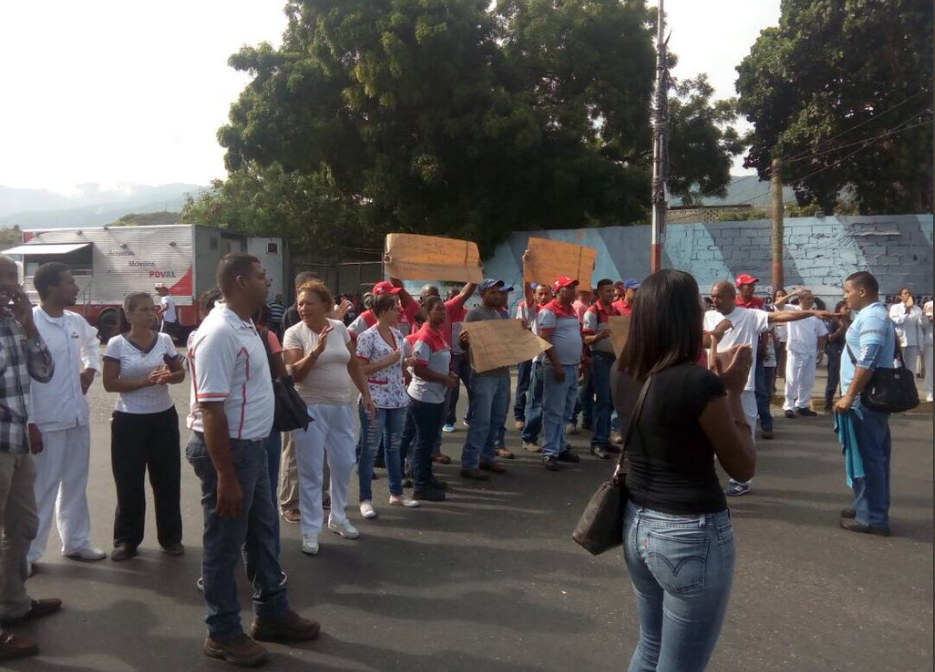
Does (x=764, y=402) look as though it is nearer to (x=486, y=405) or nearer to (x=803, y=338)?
(x=803, y=338)

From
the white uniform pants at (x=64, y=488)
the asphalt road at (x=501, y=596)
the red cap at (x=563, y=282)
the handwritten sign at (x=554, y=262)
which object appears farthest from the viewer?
the red cap at (x=563, y=282)

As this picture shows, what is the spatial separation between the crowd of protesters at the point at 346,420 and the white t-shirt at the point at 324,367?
1cm

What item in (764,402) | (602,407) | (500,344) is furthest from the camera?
(764,402)

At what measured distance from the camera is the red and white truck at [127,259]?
22.7m

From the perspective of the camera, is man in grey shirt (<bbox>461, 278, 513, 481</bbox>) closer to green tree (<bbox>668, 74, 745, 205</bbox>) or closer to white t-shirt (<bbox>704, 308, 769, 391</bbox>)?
white t-shirt (<bbox>704, 308, 769, 391</bbox>)

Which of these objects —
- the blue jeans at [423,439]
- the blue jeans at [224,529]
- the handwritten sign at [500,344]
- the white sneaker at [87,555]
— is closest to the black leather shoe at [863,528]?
the handwritten sign at [500,344]

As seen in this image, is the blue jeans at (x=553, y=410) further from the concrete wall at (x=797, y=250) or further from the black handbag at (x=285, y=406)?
the concrete wall at (x=797, y=250)

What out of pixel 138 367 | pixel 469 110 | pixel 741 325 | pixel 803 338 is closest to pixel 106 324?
pixel 469 110

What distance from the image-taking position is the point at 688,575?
7.77 feet

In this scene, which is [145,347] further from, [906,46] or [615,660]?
[906,46]

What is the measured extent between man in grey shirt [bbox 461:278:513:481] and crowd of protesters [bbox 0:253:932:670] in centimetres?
2

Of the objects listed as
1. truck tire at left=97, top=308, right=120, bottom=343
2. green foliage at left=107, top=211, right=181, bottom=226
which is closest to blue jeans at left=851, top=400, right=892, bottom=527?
truck tire at left=97, top=308, right=120, bottom=343

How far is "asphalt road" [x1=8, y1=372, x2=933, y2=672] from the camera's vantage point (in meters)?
3.72

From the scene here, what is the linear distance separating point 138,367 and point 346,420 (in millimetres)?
1365
